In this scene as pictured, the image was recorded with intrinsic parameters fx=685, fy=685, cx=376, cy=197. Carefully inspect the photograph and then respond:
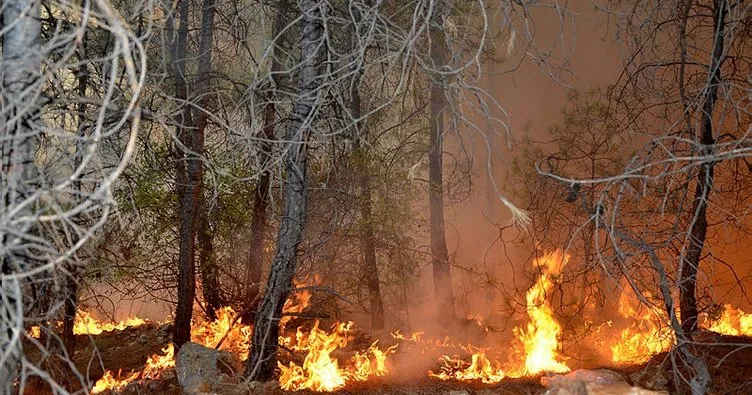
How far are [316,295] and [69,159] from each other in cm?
1050

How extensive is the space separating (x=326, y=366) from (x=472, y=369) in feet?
9.38

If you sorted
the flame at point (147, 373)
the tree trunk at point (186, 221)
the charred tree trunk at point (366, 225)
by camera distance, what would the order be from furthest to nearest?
1. the charred tree trunk at point (366, 225)
2. the tree trunk at point (186, 221)
3. the flame at point (147, 373)

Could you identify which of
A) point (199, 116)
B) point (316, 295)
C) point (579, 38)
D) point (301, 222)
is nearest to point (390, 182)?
point (316, 295)

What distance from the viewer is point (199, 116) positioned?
1141 cm

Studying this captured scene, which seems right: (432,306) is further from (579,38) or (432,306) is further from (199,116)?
(579,38)

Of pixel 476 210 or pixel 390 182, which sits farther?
pixel 476 210

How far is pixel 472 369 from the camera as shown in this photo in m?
11.5

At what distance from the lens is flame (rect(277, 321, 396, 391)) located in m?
9.44

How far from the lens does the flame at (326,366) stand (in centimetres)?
944

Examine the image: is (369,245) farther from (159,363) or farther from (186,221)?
(159,363)

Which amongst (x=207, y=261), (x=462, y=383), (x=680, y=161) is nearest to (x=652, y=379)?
(x=680, y=161)

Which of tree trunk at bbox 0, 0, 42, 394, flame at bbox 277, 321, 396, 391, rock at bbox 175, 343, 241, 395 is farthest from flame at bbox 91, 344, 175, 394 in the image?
tree trunk at bbox 0, 0, 42, 394

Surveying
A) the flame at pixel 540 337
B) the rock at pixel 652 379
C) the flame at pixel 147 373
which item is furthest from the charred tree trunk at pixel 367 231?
the rock at pixel 652 379

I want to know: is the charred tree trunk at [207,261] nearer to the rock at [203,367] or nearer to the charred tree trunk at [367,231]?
the charred tree trunk at [367,231]
